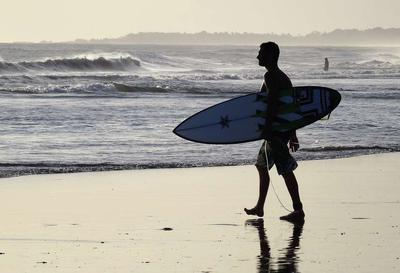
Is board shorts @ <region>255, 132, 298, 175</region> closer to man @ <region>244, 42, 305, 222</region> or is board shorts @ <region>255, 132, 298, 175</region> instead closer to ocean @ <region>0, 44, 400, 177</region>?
man @ <region>244, 42, 305, 222</region>

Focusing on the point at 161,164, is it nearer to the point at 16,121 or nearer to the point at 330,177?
the point at 330,177

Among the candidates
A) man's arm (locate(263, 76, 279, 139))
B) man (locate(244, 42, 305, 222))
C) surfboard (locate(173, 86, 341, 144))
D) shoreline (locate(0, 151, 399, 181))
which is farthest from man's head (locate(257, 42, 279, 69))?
shoreline (locate(0, 151, 399, 181))

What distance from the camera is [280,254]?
23.0 feet

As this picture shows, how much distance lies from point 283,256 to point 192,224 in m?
1.49

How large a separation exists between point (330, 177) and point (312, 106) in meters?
2.29

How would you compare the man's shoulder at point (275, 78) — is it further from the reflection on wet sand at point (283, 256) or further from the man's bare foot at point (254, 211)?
the reflection on wet sand at point (283, 256)

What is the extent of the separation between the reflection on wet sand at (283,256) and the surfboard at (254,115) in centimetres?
115

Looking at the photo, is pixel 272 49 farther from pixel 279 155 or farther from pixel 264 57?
pixel 279 155

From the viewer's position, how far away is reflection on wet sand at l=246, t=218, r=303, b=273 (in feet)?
21.4

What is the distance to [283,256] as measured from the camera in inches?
273

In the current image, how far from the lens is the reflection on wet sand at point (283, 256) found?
21.4ft

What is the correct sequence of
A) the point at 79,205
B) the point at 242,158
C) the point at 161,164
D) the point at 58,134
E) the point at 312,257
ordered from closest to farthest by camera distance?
the point at 312,257
the point at 79,205
the point at 161,164
the point at 242,158
the point at 58,134

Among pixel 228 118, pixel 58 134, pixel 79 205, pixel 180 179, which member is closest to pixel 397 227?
pixel 228 118

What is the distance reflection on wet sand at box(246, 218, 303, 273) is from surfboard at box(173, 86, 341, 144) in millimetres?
1148
